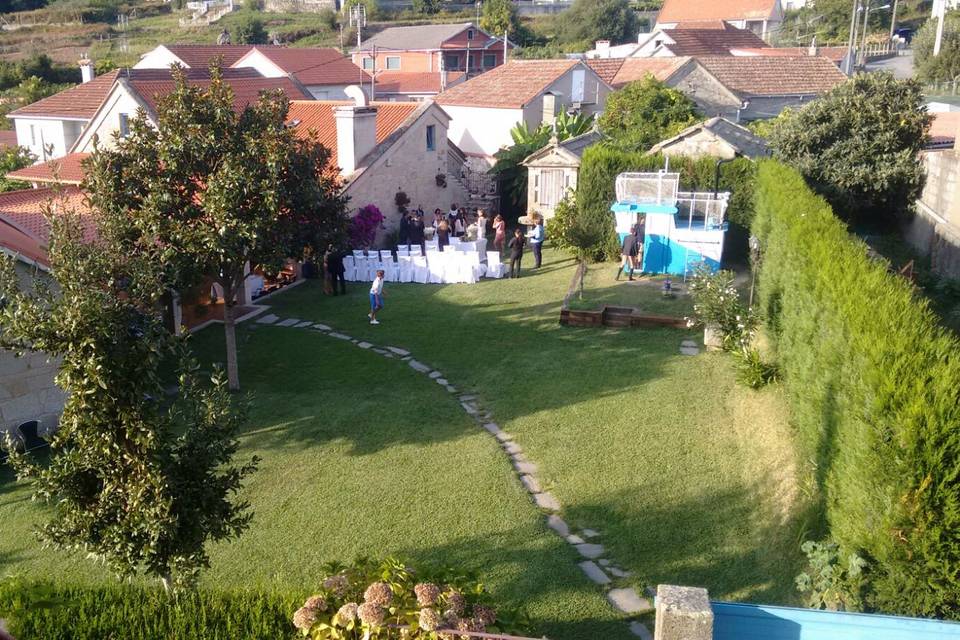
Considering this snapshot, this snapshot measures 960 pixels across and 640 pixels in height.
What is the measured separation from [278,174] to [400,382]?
171 inches

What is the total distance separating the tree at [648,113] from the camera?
3081 cm

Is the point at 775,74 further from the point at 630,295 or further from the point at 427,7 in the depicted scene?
the point at 427,7

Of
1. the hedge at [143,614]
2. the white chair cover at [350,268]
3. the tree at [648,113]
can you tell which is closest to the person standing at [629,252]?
the white chair cover at [350,268]

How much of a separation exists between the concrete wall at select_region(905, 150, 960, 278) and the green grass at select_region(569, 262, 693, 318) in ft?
19.7

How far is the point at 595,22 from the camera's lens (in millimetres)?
78500

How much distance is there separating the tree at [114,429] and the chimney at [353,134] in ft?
56.9

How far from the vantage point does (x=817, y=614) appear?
5.83 metres

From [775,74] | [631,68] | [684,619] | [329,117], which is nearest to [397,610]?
[684,619]

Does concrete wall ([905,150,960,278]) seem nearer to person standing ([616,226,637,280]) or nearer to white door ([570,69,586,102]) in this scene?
person standing ([616,226,637,280])

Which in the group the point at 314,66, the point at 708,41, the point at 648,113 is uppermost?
the point at 708,41

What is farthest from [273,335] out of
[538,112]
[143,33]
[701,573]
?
[143,33]

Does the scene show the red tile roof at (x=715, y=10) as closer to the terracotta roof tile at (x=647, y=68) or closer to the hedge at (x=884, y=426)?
the terracotta roof tile at (x=647, y=68)

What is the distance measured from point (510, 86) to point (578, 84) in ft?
10.3

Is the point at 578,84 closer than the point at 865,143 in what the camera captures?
No
